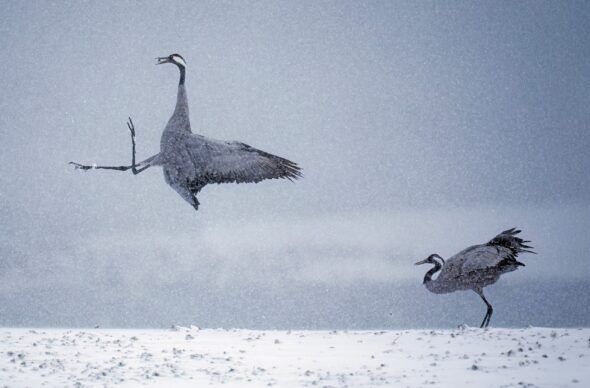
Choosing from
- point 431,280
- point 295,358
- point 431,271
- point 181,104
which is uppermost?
point 181,104

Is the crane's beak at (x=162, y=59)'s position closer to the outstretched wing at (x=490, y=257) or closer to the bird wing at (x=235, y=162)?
the bird wing at (x=235, y=162)

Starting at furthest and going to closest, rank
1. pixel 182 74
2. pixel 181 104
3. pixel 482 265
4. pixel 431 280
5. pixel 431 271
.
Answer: pixel 431 271 → pixel 431 280 → pixel 482 265 → pixel 182 74 → pixel 181 104

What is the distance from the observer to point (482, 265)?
14094mm

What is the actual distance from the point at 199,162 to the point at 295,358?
3990 millimetres

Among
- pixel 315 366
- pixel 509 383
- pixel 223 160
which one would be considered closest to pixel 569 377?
pixel 509 383

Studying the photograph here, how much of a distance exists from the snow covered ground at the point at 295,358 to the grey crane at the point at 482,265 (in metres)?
2.51

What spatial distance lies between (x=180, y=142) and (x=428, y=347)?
5.52 metres

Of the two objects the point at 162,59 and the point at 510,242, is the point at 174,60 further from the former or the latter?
the point at 510,242

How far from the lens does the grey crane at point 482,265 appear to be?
14172 millimetres

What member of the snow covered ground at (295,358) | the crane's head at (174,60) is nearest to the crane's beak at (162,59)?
the crane's head at (174,60)

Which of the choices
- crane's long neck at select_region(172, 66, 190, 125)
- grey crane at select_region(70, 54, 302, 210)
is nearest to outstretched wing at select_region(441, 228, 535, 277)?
grey crane at select_region(70, 54, 302, 210)

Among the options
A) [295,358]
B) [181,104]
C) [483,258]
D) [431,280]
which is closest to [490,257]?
[483,258]

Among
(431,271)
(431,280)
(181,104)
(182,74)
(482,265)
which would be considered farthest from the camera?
(431,271)

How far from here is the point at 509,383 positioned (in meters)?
8.26
